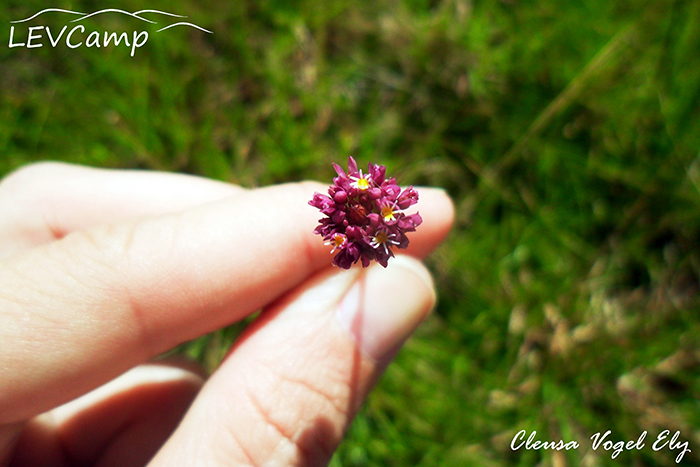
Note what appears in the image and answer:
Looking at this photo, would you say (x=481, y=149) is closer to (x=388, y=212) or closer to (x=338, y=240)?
(x=388, y=212)

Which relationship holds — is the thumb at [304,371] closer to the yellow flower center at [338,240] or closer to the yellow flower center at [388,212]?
the yellow flower center at [338,240]

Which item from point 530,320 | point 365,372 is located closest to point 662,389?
point 530,320

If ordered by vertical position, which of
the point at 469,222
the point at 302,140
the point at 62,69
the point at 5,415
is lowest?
the point at 5,415

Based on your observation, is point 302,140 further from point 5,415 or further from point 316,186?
point 5,415

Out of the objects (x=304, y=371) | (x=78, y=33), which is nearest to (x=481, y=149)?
(x=304, y=371)

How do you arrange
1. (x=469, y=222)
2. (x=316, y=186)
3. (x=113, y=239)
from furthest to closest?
(x=469, y=222)
(x=316, y=186)
(x=113, y=239)
